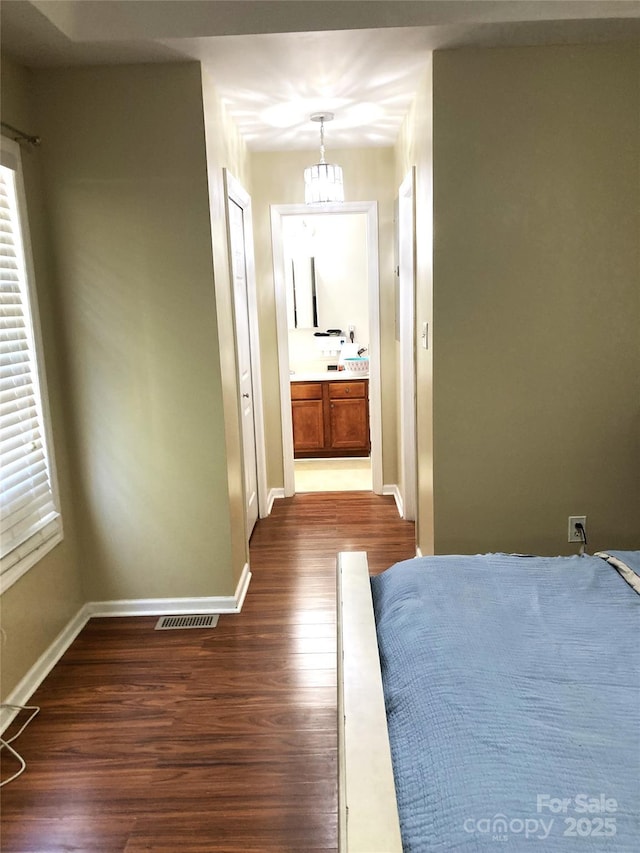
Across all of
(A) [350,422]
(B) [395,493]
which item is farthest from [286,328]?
(B) [395,493]

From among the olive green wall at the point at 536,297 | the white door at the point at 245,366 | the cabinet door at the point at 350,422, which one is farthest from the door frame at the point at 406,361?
the cabinet door at the point at 350,422

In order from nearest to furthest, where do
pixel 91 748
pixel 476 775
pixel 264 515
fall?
pixel 476 775 < pixel 91 748 < pixel 264 515

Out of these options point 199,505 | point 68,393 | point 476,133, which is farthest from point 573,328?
point 68,393

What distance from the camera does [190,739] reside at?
2232mm

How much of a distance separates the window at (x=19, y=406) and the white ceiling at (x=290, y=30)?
475 millimetres

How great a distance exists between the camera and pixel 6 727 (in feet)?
7.66

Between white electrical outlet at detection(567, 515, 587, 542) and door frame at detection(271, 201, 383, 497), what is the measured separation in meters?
1.94

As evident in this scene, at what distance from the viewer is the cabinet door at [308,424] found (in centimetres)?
566

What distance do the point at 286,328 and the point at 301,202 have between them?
88 centimetres

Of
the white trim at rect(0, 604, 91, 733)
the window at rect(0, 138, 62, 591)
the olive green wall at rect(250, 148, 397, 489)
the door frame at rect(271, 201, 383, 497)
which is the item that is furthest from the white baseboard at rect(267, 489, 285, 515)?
the window at rect(0, 138, 62, 591)

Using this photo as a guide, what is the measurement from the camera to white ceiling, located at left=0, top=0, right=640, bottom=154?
7.75 ft

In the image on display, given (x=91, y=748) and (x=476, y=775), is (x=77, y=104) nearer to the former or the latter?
(x=91, y=748)

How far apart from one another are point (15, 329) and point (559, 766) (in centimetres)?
244

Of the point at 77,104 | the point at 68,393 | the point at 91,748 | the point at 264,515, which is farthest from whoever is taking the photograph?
the point at 264,515
